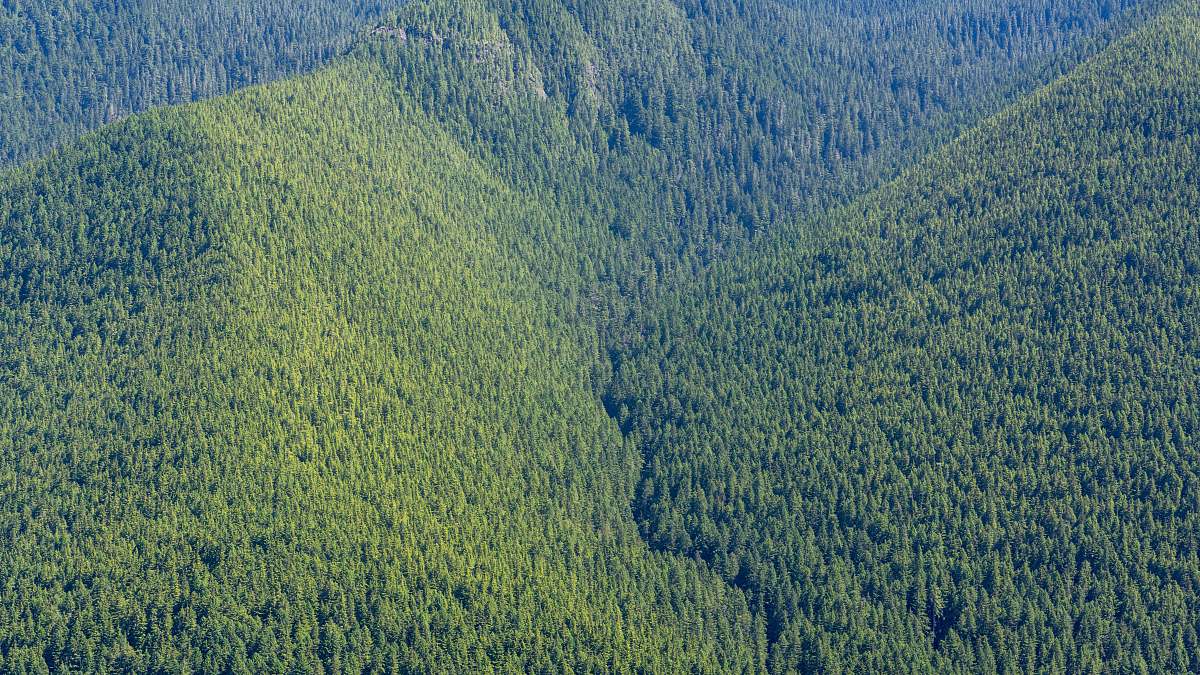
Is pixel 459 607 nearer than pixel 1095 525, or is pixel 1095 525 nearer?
pixel 459 607

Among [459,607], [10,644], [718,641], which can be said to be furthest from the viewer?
[718,641]

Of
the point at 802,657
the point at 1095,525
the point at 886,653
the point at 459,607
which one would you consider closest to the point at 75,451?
the point at 459,607

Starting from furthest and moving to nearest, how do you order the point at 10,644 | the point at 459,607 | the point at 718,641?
the point at 718,641, the point at 459,607, the point at 10,644

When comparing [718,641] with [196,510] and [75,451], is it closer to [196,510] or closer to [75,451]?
[196,510]

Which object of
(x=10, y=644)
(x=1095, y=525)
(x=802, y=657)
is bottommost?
(x=10, y=644)

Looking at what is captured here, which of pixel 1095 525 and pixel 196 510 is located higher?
pixel 1095 525

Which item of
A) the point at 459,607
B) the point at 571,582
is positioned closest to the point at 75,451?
the point at 459,607

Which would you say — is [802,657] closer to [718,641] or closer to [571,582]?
[718,641]

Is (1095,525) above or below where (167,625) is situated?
above

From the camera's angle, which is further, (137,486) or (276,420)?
(276,420)
